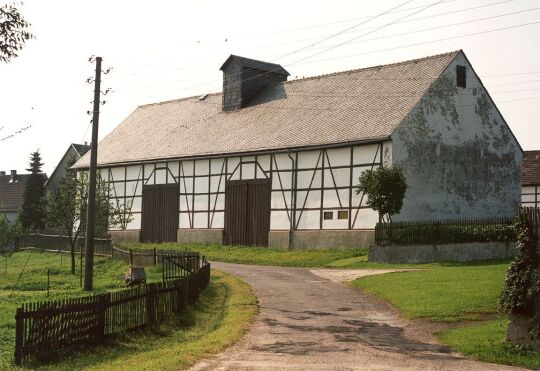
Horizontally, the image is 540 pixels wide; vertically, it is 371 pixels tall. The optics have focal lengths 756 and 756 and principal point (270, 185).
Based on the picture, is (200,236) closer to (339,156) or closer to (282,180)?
(282,180)

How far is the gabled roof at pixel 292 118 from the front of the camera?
39.5 metres

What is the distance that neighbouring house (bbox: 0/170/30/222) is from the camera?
77938mm

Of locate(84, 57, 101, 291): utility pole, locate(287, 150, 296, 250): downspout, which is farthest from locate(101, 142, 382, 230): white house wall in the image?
locate(84, 57, 101, 291): utility pole

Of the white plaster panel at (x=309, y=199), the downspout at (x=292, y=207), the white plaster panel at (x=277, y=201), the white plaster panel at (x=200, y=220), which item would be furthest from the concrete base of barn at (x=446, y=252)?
the white plaster panel at (x=200, y=220)

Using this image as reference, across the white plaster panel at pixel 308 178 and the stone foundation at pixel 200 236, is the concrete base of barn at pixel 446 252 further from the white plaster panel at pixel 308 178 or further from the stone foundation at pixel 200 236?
the stone foundation at pixel 200 236

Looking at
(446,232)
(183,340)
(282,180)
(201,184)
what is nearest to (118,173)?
(201,184)

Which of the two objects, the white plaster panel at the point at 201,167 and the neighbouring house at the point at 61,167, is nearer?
the white plaster panel at the point at 201,167

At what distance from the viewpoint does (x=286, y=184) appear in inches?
1623

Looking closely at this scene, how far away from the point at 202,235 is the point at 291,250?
7675 mm

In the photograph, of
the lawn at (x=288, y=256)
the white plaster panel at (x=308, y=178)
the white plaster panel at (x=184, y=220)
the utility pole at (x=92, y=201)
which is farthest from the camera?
the white plaster panel at (x=184, y=220)

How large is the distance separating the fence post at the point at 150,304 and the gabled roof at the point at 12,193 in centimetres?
6191

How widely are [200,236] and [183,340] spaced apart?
28904 millimetres

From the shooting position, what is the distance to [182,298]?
67.3 ft

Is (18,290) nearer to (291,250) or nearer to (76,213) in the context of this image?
(76,213)
